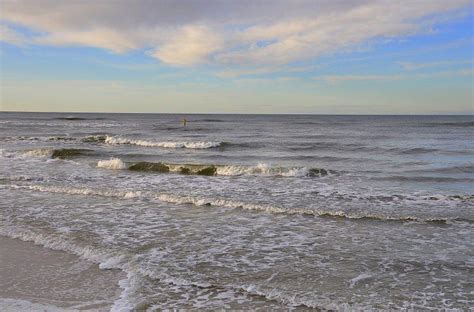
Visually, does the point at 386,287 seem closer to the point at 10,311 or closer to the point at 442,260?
the point at 442,260

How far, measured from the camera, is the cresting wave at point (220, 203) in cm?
1051

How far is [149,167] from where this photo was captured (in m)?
20.5

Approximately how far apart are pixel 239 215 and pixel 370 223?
3.11m

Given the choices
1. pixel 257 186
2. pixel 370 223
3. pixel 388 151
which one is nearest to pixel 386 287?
pixel 370 223

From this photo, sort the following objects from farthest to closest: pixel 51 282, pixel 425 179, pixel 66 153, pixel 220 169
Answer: pixel 66 153
pixel 220 169
pixel 425 179
pixel 51 282

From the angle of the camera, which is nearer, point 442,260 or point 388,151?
point 442,260

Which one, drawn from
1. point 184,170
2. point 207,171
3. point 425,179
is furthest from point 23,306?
point 425,179

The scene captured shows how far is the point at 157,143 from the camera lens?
33.4 metres

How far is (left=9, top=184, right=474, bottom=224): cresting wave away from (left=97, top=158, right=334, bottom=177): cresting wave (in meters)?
5.82

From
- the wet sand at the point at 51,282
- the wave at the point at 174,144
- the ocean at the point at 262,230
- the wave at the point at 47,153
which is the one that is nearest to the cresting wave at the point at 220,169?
the ocean at the point at 262,230

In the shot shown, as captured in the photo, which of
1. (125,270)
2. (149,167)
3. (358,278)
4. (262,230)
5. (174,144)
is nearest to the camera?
(358,278)

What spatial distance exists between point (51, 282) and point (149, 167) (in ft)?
46.7

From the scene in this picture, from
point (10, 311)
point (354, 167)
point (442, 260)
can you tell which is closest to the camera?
point (10, 311)

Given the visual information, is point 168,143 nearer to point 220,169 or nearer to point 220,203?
point 220,169
